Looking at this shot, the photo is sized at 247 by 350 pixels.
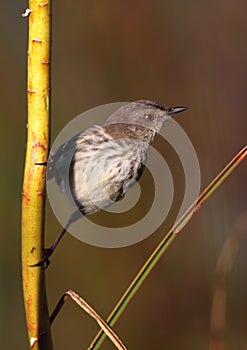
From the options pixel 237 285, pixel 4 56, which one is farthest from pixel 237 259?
pixel 4 56

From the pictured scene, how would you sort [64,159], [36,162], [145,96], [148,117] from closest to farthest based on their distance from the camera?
[36,162] < [64,159] < [148,117] < [145,96]

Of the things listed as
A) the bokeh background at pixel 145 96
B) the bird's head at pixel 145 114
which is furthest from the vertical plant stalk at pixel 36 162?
the bokeh background at pixel 145 96

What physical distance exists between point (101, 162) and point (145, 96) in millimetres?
1386

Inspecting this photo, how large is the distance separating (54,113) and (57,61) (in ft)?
0.74

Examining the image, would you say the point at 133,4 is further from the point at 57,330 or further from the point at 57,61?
the point at 57,330

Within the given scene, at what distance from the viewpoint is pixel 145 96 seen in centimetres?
310

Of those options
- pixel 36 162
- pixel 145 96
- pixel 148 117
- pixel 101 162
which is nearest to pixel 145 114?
pixel 148 117

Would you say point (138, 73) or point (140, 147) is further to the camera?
point (138, 73)

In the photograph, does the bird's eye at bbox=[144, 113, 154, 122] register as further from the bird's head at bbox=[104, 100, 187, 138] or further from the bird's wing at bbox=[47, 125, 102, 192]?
the bird's wing at bbox=[47, 125, 102, 192]

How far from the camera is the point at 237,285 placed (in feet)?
8.63

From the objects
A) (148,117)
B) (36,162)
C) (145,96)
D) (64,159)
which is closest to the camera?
(36,162)

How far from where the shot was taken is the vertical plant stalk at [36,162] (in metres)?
1.10

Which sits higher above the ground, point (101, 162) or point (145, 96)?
point (145, 96)

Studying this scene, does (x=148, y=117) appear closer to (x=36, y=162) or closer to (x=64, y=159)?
(x=64, y=159)
